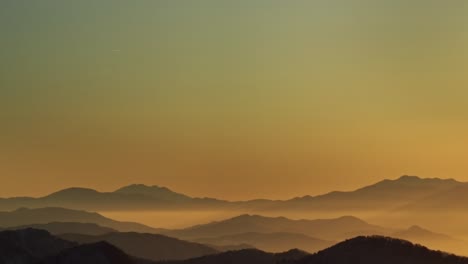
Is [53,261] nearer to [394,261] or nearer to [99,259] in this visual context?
[99,259]

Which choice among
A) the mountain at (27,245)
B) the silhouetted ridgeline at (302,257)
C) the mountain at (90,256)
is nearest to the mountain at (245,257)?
the silhouetted ridgeline at (302,257)

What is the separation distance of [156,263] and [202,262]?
28.9 feet

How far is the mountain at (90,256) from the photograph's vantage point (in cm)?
14475

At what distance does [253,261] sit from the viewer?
181 metres

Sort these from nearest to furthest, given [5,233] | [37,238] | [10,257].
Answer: [10,257]
[5,233]
[37,238]

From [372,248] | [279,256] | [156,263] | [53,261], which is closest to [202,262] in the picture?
[156,263]

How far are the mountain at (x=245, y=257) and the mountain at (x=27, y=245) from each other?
27.7m

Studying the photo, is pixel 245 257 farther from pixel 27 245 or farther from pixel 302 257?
pixel 27 245

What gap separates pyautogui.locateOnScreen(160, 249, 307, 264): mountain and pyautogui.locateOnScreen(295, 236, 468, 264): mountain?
32.6 metres

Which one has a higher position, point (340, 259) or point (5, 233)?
point (5, 233)

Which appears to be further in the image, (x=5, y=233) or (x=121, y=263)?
(x=5, y=233)

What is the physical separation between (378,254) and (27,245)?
82.7 metres

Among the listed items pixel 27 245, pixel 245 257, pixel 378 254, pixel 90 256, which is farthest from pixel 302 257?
pixel 27 245

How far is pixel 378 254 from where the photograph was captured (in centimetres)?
13375
